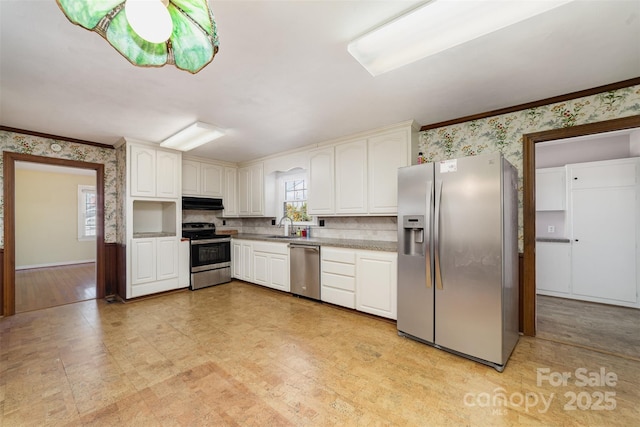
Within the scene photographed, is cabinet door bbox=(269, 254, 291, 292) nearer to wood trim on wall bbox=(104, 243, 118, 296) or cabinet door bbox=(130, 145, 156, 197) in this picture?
cabinet door bbox=(130, 145, 156, 197)

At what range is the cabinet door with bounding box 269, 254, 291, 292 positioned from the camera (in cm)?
406

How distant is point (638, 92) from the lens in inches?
87.0

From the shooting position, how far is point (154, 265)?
13.2 ft

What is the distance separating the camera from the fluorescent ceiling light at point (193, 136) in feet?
10.4

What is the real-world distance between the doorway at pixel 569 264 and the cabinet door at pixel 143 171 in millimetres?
5343

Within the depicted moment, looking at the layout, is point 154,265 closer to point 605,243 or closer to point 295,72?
point 295,72

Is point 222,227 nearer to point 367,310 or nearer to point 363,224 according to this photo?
point 363,224

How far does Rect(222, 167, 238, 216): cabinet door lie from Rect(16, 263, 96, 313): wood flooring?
2.53 meters

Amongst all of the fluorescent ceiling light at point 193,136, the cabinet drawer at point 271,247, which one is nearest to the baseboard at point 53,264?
the fluorescent ceiling light at point 193,136

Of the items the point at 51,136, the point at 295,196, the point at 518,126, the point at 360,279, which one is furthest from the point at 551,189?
the point at 51,136

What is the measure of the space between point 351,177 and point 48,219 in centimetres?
758

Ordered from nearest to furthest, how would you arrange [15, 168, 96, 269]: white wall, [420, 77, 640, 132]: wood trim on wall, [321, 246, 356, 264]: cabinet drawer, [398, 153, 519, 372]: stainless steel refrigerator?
[398, 153, 519, 372]: stainless steel refrigerator, [420, 77, 640, 132]: wood trim on wall, [321, 246, 356, 264]: cabinet drawer, [15, 168, 96, 269]: white wall

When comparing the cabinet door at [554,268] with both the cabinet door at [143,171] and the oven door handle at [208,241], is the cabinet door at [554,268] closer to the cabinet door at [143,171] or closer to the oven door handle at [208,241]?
the oven door handle at [208,241]

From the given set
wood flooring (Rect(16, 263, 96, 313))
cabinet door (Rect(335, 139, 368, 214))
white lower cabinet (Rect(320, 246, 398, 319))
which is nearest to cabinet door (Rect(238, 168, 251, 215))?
cabinet door (Rect(335, 139, 368, 214))
